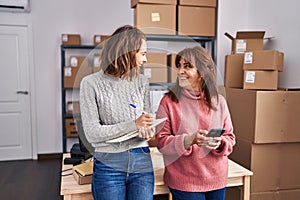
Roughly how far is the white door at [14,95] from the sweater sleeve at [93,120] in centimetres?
316

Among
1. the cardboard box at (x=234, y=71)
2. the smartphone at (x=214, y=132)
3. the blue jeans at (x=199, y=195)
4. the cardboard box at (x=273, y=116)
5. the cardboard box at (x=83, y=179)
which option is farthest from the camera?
the cardboard box at (x=234, y=71)

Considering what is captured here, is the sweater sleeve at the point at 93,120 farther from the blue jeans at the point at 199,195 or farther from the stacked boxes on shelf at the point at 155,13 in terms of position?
Result: the stacked boxes on shelf at the point at 155,13

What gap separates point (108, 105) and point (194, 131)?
373 millimetres

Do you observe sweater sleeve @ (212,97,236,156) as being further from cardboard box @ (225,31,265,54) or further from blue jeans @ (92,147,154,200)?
cardboard box @ (225,31,265,54)

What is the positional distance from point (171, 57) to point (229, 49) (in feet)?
5.22

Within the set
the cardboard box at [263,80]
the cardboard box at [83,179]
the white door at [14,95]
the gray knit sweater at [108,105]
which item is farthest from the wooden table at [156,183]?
the white door at [14,95]

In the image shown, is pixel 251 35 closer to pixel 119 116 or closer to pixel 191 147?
pixel 191 147

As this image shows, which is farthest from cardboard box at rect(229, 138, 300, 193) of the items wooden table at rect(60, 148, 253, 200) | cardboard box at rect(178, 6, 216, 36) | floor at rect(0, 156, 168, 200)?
floor at rect(0, 156, 168, 200)

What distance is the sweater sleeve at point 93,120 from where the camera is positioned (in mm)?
994

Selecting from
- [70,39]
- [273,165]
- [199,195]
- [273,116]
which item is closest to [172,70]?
[199,195]

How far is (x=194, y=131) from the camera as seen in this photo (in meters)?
1.15

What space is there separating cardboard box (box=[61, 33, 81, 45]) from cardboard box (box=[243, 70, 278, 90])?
8.05 feet

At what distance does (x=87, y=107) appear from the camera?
3.31 feet

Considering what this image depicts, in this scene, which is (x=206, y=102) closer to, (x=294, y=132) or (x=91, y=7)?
(x=294, y=132)
